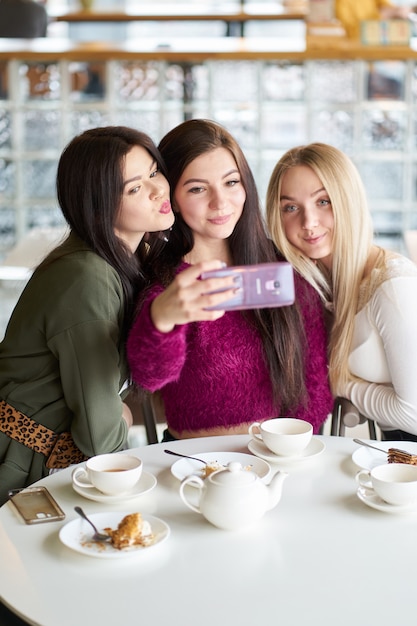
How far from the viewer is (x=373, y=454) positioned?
150 centimetres

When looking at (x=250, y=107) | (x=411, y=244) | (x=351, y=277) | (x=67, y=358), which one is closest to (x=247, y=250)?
(x=351, y=277)

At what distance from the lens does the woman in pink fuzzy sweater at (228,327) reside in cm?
179

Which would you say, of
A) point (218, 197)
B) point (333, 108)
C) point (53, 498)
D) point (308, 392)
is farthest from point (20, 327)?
point (333, 108)

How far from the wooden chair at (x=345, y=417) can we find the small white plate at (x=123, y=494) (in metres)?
0.64

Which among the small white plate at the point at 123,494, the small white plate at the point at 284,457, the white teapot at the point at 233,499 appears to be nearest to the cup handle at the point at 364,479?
the small white plate at the point at 284,457

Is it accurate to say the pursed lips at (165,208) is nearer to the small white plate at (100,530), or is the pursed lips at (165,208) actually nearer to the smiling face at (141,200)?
the smiling face at (141,200)

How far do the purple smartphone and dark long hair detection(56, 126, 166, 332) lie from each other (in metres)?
0.35

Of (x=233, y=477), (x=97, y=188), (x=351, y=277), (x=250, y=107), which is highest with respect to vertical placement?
(x=250, y=107)

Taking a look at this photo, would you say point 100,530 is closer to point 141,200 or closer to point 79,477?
point 79,477

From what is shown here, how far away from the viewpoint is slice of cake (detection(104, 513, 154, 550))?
1150 mm

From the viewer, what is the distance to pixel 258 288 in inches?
52.8

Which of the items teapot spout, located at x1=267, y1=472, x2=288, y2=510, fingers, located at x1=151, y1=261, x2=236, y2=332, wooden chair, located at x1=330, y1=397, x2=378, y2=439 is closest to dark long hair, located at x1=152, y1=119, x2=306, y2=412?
wooden chair, located at x1=330, y1=397, x2=378, y2=439

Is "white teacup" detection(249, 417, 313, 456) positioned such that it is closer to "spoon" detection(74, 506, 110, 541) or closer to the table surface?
the table surface

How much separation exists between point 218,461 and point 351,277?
0.65 metres
